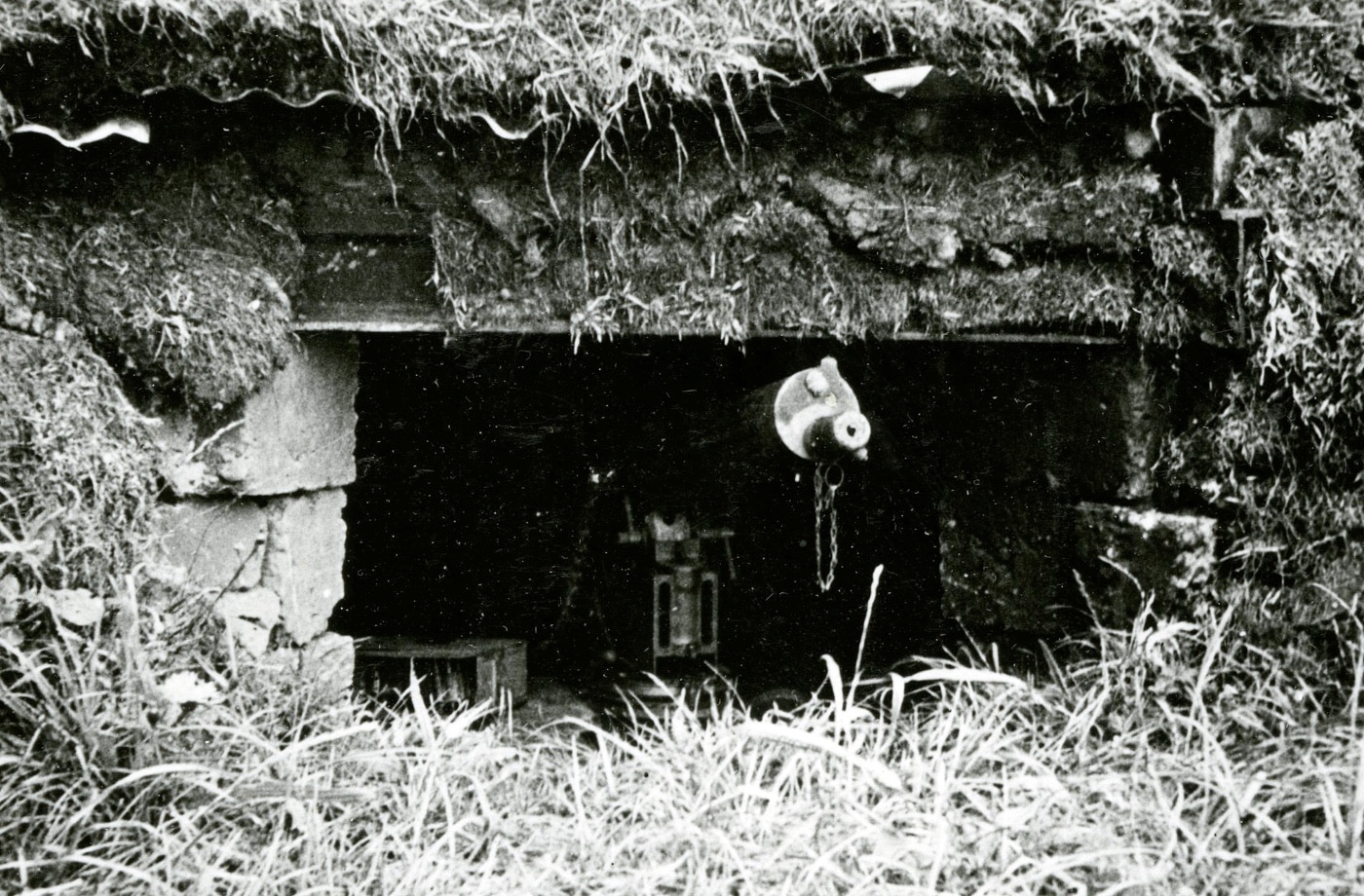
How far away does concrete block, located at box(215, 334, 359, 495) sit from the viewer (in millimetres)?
2906

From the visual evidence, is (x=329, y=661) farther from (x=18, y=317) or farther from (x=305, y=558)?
(x=18, y=317)

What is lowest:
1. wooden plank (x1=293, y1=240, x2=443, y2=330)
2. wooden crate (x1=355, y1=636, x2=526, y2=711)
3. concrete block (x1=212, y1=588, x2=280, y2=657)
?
wooden crate (x1=355, y1=636, x2=526, y2=711)

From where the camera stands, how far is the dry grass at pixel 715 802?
203 cm

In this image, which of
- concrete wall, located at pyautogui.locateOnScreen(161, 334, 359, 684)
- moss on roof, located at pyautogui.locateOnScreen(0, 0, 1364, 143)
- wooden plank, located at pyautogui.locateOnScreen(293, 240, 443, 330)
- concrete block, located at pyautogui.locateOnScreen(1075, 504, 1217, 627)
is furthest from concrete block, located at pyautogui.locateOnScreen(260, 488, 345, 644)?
concrete block, located at pyautogui.locateOnScreen(1075, 504, 1217, 627)

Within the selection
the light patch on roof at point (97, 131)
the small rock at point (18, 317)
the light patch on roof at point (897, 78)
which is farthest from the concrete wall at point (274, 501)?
the light patch on roof at point (897, 78)

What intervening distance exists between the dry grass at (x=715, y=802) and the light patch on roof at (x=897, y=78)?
1.46m

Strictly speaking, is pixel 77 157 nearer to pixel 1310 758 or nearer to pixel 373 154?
pixel 373 154

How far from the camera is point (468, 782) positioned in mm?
2426

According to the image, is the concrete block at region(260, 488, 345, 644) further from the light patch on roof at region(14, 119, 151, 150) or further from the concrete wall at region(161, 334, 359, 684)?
the light patch on roof at region(14, 119, 151, 150)

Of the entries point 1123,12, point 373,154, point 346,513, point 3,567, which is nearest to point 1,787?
point 3,567

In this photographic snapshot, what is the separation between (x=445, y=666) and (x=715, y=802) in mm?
2162

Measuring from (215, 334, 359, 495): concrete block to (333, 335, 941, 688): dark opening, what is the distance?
2.64ft

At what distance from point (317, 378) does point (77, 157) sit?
80 cm

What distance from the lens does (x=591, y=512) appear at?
4301 mm
